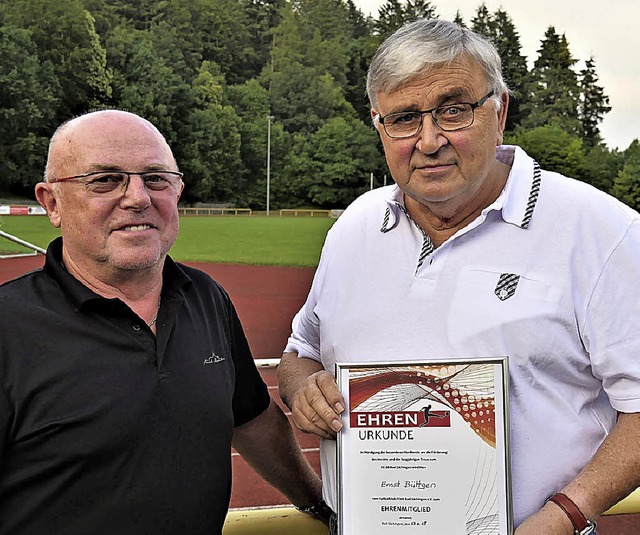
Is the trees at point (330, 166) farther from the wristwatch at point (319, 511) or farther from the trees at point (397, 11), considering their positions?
the wristwatch at point (319, 511)

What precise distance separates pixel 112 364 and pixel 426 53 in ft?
3.39

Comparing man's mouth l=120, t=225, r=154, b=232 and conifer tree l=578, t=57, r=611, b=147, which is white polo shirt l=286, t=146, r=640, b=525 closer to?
man's mouth l=120, t=225, r=154, b=232

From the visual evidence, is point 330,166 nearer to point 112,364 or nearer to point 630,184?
point 630,184

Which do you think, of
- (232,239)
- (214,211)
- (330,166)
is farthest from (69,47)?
(330,166)

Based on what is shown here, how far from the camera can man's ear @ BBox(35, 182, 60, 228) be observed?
185cm

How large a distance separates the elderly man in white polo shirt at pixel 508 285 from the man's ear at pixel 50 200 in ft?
2.54

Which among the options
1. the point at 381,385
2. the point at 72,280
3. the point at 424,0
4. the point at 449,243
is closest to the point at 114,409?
the point at 72,280

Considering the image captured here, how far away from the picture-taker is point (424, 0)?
2726 inches

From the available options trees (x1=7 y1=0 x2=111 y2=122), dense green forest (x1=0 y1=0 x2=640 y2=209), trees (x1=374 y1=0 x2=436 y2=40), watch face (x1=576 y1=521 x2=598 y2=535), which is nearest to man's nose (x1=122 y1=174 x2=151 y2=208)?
watch face (x1=576 y1=521 x2=598 y2=535)

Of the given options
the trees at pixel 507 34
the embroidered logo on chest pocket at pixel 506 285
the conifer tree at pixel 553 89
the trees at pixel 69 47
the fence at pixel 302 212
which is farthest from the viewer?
the trees at pixel 507 34

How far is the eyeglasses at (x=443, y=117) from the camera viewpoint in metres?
1.71

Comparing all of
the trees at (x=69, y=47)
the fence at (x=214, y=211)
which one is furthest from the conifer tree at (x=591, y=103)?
the trees at (x=69, y=47)

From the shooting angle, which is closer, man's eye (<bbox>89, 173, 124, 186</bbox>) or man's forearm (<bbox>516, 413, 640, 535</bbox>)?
man's forearm (<bbox>516, 413, 640, 535</bbox>)

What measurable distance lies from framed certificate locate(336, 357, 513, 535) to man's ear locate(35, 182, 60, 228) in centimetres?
86
